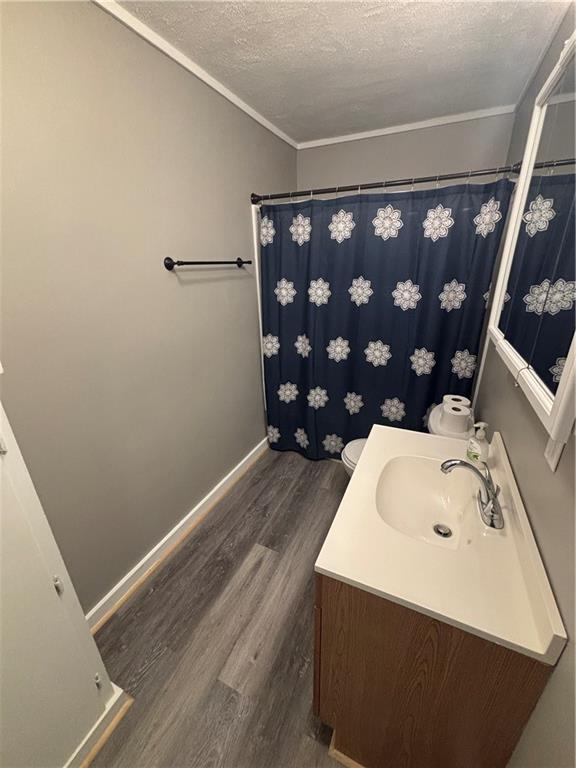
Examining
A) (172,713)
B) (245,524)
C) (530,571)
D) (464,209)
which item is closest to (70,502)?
(172,713)

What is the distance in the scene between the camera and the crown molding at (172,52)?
108 centimetres

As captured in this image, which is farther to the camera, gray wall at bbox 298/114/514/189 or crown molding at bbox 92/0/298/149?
gray wall at bbox 298/114/514/189

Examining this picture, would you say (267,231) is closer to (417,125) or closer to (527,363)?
(417,125)

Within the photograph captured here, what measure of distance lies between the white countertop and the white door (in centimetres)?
72

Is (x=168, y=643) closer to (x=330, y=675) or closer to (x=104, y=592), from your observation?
(x=104, y=592)

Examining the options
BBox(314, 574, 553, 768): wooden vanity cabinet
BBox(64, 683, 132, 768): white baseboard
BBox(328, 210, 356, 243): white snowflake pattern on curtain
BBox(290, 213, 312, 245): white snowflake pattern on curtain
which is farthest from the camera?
BBox(290, 213, 312, 245): white snowflake pattern on curtain

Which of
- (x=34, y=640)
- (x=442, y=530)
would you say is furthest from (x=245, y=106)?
(x=34, y=640)

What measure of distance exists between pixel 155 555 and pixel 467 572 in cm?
152

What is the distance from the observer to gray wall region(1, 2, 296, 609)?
97 centimetres

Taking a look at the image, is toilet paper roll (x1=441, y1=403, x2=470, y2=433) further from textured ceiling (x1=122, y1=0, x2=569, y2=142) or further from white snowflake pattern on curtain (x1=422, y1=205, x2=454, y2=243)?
textured ceiling (x1=122, y1=0, x2=569, y2=142)

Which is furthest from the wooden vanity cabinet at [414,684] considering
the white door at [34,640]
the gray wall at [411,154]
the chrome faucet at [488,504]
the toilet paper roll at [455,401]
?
the gray wall at [411,154]

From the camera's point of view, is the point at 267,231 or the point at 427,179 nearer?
the point at 427,179

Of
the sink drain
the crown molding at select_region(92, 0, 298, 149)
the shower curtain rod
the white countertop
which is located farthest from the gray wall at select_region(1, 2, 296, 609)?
the sink drain

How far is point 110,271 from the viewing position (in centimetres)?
122
